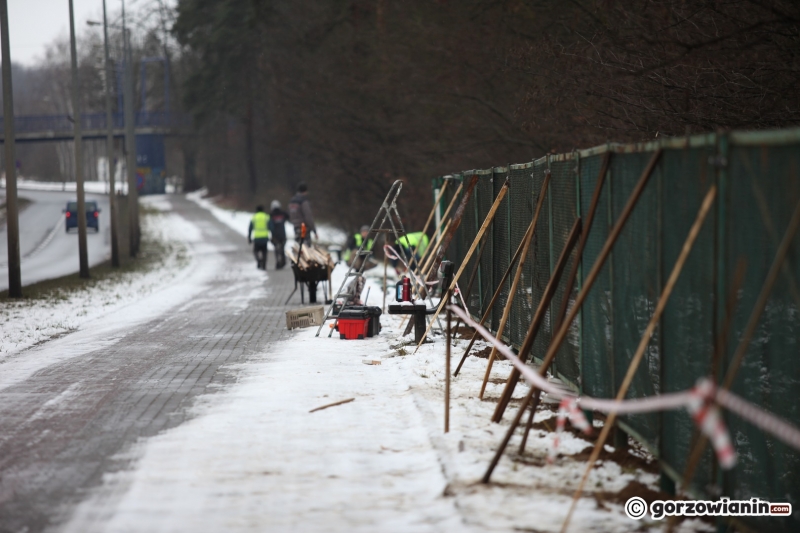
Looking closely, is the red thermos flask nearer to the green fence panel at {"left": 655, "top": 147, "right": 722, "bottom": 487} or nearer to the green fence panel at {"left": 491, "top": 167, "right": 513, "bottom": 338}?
the green fence panel at {"left": 491, "top": 167, "right": 513, "bottom": 338}

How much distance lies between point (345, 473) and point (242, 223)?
173 ft

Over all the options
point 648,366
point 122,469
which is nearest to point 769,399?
point 648,366

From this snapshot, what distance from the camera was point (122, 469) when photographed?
21.3 feet

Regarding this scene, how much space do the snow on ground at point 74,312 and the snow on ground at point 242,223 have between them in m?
7.68

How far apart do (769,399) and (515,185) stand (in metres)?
5.25

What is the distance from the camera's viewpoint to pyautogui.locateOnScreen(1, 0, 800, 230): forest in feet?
37.0

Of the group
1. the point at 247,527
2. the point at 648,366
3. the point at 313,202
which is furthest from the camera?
the point at 313,202

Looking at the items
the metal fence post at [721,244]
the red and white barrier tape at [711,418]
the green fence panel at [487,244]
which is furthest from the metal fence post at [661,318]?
the green fence panel at [487,244]

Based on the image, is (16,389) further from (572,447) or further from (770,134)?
(770,134)

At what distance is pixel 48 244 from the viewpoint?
1874 inches

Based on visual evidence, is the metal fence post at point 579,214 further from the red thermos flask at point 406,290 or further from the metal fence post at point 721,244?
the red thermos flask at point 406,290

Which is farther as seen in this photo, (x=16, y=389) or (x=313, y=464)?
(x=16, y=389)

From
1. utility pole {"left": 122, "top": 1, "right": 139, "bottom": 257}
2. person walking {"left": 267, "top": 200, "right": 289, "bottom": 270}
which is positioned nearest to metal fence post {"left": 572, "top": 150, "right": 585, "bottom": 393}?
person walking {"left": 267, "top": 200, "right": 289, "bottom": 270}

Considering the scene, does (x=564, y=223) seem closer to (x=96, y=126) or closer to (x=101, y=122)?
(x=101, y=122)
